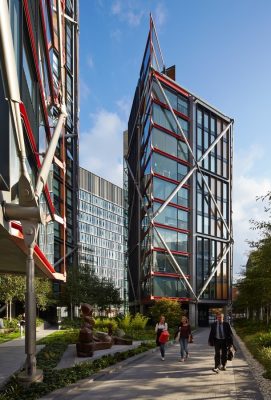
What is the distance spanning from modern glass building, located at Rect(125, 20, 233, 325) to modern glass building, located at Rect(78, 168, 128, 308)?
2662 inches

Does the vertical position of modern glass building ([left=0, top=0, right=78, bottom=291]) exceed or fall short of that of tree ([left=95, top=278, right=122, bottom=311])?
it exceeds it

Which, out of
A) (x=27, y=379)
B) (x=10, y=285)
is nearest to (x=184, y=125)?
(x=10, y=285)

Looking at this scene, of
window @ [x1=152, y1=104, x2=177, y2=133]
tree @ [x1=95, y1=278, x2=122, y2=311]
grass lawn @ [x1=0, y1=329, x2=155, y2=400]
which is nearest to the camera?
grass lawn @ [x1=0, y1=329, x2=155, y2=400]

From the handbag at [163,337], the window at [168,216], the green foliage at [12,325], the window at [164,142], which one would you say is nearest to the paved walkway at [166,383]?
the handbag at [163,337]

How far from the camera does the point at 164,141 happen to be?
2267 inches

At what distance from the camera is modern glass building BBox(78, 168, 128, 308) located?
140 metres

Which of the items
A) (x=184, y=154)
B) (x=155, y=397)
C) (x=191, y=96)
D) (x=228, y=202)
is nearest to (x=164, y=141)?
(x=184, y=154)

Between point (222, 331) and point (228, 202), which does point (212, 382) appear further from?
point (228, 202)

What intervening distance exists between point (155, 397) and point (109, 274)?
142844mm

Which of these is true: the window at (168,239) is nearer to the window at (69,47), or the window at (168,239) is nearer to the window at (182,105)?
the window at (182,105)

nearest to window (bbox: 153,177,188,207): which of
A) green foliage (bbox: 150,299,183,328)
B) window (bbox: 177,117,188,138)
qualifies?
window (bbox: 177,117,188,138)

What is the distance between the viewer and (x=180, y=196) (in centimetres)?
5891

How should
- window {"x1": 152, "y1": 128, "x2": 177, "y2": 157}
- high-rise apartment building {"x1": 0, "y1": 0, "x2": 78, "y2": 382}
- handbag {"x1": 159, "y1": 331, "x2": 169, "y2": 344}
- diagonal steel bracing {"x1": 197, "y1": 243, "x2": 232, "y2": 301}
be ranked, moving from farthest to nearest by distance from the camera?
diagonal steel bracing {"x1": 197, "y1": 243, "x2": 232, "y2": 301} < window {"x1": 152, "y1": 128, "x2": 177, "y2": 157} < handbag {"x1": 159, "y1": 331, "x2": 169, "y2": 344} < high-rise apartment building {"x1": 0, "y1": 0, "x2": 78, "y2": 382}

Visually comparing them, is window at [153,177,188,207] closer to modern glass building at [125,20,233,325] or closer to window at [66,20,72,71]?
modern glass building at [125,20,233,325]
